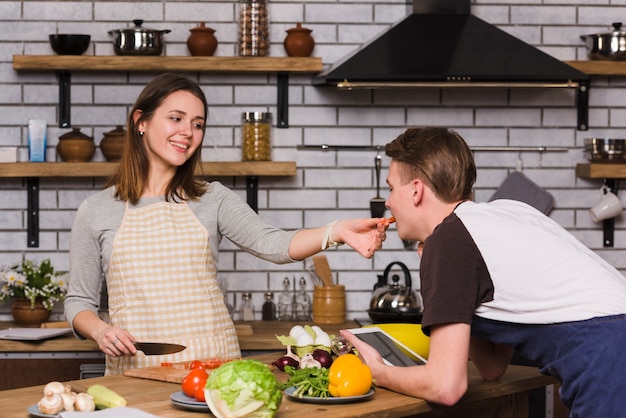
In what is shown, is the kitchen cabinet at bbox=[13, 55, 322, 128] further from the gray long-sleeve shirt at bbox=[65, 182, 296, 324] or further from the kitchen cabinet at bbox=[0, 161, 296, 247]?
the gray long-sleeve shirt at bbox=[65, 182, 296, 324]

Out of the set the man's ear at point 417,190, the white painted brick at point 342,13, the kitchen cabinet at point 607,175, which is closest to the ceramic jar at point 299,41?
the white painted brick at point 342,13

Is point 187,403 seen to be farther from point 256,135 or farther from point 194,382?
point 256,135

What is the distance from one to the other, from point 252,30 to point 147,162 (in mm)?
1558

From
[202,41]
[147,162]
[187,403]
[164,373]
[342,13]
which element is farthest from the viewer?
[342,13]

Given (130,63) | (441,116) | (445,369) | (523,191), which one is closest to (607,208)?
(523,191)

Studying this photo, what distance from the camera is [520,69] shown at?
4.50 meters

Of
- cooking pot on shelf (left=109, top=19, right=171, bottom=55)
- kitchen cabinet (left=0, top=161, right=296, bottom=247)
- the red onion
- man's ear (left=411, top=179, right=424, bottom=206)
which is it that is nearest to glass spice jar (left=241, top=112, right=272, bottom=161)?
kitchen cabinet (left=0, top=161, right=296, bottom=247)

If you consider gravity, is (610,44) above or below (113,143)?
above

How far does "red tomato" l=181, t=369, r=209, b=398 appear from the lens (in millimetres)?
2348

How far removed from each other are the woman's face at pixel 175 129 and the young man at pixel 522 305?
117 cm

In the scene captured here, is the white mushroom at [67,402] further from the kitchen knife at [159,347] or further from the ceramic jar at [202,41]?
the ceramic jar at [202,41]

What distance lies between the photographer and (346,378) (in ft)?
7.86

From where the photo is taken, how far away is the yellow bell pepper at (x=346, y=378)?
2395 millimetres

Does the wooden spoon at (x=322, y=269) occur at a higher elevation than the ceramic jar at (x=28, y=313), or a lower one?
higher
